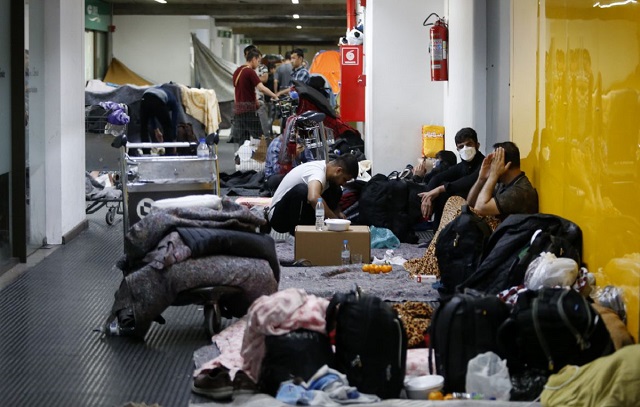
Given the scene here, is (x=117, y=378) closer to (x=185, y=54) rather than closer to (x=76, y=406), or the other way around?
(x=76, y=406)

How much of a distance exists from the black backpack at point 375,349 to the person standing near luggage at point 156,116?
10.4 metres

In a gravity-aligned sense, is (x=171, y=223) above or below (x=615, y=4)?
below

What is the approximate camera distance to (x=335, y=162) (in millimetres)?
9430

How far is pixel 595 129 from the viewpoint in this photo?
644 cm

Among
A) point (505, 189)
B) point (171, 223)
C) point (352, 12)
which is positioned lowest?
point (171, 223)

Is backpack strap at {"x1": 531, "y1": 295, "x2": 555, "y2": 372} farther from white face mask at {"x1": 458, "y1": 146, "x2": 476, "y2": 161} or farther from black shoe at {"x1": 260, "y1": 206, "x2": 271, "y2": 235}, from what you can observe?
white face mask at {"x1": 458, "y1": 146, "x2": 476, "y2": 161}

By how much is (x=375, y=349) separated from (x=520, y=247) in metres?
1.97

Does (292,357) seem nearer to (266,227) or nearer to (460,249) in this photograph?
(460,249)

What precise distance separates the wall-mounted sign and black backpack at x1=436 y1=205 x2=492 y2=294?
59.2 feet

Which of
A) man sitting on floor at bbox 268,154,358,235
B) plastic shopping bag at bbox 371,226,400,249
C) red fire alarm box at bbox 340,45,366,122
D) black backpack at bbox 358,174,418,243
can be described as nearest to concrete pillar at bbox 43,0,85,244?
man sitting on floor at bbox 268,154,358,235

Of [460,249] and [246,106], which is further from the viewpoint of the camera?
[246,106]

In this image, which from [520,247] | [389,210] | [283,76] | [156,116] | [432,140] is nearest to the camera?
[520,247]

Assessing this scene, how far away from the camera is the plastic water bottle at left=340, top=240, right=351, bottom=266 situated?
882 centimetres

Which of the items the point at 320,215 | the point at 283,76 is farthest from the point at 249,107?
the point at 320,215
